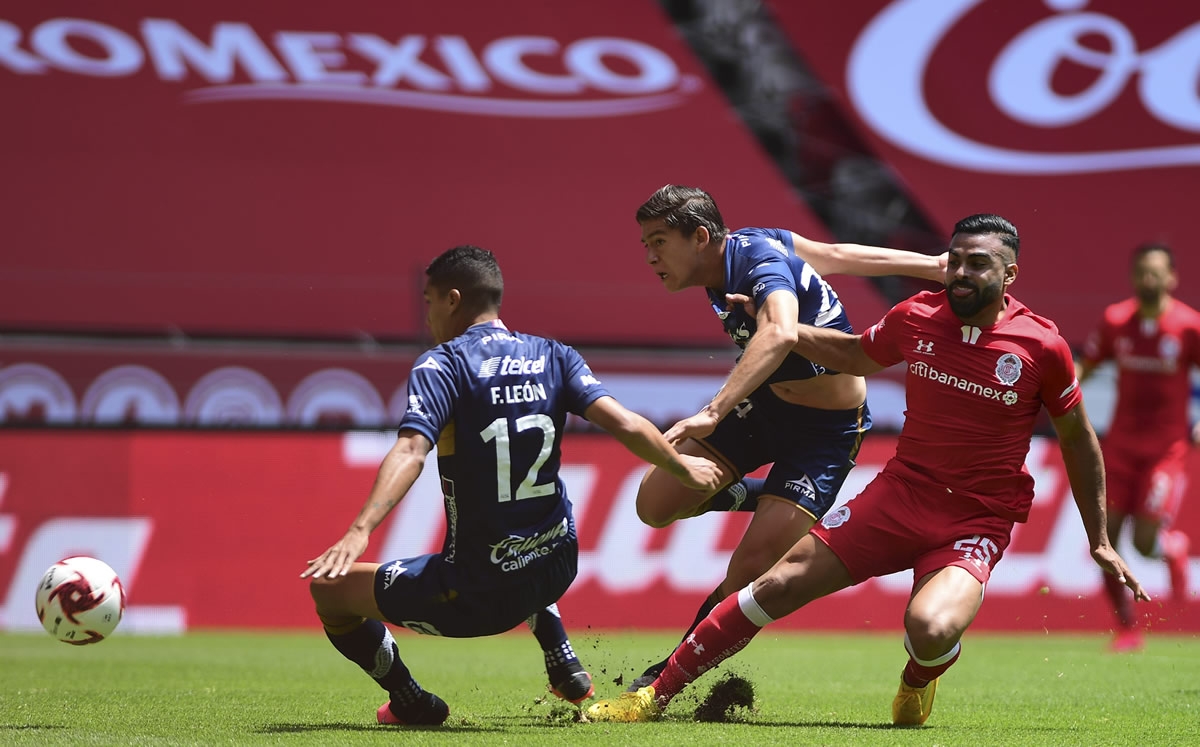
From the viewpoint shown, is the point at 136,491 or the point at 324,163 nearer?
the point at 136,491

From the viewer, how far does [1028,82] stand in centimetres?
1872

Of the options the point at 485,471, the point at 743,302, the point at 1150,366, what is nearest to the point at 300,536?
the point at 743,302

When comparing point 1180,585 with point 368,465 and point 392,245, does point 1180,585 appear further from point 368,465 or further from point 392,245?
point 392,245

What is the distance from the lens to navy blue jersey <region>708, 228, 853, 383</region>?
650 cm

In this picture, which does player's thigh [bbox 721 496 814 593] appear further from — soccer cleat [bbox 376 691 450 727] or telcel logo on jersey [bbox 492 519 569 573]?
soccer cleat [bbox 376 691 450 727]

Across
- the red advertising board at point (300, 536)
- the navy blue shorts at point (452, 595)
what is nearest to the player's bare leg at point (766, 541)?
the navy blue shorts at point (452, 595)

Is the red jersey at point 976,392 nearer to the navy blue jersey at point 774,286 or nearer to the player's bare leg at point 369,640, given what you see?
the navy blue jersey at point 774,286

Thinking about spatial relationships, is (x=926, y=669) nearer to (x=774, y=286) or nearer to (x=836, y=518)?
(x=836, y=518)

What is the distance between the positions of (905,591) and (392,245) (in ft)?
26.2

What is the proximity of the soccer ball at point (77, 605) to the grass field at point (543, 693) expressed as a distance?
1.16 feet

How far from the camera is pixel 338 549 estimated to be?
4.88 meters

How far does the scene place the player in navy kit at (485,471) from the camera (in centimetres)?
551

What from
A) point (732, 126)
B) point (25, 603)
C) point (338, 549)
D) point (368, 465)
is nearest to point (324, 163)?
point (732, 126)

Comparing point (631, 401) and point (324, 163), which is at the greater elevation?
point (324, 163)
